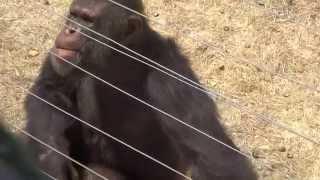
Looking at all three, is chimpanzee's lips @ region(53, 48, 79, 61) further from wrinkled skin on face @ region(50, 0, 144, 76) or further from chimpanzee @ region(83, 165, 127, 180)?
chimpanzee @ region(83, 165, 127, 180)

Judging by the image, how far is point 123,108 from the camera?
9.61 feet

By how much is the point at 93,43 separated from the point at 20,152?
2.33m

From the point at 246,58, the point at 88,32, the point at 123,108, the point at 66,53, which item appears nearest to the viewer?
the point at 66,53

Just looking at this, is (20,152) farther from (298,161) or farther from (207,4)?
(207,4)

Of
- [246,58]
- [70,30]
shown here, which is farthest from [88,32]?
[246,58]

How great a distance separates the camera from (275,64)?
3.72m

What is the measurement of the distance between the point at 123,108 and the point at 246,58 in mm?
1140

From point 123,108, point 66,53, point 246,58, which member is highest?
point 66,53

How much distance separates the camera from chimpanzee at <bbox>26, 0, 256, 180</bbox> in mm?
2654

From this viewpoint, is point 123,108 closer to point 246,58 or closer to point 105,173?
point 105,173

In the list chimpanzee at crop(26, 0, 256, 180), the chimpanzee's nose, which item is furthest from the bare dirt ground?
the chimpanzee's nose

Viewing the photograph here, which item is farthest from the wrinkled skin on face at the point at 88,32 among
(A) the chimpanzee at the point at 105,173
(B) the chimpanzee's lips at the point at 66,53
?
(A) the chimpanzee at the point at 105,173

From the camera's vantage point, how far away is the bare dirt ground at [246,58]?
3311 millimetres

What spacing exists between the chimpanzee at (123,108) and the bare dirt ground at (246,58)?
1.51 ft
